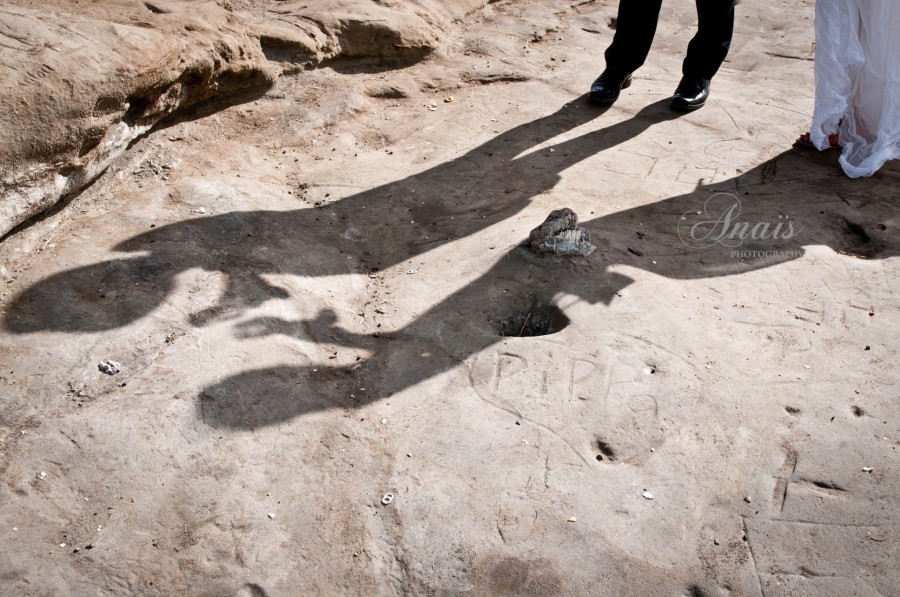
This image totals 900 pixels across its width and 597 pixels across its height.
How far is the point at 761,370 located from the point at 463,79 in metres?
3.49

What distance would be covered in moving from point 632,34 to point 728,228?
72.9 inches

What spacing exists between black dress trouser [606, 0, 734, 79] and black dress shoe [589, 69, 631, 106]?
5 centimetres

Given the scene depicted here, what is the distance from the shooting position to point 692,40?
5.08 metres

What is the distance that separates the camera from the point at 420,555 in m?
2.42

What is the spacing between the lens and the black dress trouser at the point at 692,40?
4934mm

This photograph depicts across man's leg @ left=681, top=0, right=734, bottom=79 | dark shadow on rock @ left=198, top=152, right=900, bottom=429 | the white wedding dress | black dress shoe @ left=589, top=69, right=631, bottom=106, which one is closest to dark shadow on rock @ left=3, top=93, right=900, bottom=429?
dark shadow on rock @ left=198, top=152, right=900, bottom=429

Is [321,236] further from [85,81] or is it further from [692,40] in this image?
[692,40]

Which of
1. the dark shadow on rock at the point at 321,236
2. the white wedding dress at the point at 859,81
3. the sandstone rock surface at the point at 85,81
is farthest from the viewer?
the white wedding dress at the point at 859,81

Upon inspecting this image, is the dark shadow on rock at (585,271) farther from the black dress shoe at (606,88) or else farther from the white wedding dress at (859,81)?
the black dress shoe at (606,88)

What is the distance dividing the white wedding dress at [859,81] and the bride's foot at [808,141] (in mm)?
47

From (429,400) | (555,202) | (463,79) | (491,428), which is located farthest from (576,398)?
(463,79)

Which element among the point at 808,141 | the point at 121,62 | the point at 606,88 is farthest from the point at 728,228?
the point at 121,62

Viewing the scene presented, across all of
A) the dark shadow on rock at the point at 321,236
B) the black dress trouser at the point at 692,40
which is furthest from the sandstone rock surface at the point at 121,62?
the black dress trouser at the point at 692,40

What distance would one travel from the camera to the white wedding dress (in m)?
4.13
